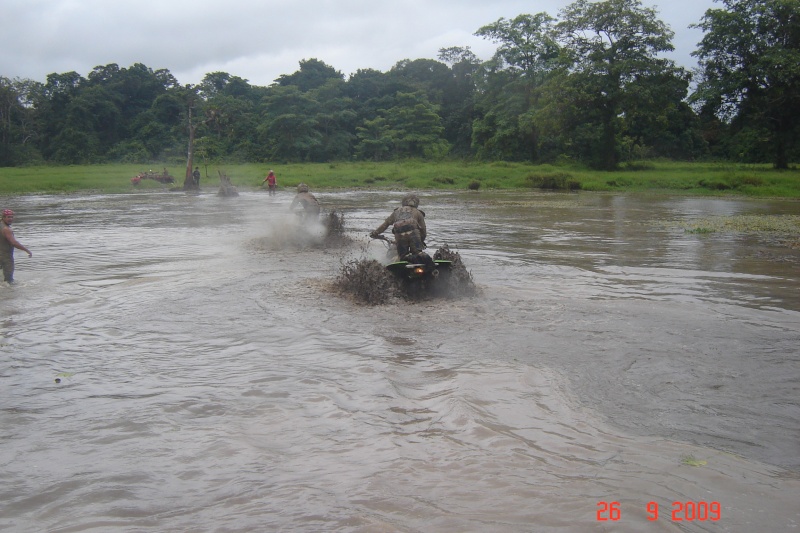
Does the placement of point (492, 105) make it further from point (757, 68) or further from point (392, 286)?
point (392, 286)

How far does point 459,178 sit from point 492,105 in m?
12.1

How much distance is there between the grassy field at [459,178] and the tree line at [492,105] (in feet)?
9.51

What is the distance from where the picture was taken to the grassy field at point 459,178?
3559 centimetres

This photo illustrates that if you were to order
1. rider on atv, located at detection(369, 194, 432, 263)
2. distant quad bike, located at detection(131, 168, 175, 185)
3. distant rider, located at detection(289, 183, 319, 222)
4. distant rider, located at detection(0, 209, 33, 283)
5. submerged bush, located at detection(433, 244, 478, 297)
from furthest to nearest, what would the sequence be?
distant quad bike, located at detection(131, 168, 175, 185), distant rider, located at detection(289, 183, 319, 222), distant rider, located at detection(0, 209, 33, 283), submerged bush, located at detection(433, 244, 478, 297), rider on atv, located at detection(369, 194, 432, 263)

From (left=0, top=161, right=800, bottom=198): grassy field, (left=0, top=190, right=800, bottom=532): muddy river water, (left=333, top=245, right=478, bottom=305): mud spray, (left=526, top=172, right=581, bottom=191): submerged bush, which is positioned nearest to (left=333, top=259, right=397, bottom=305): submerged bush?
(left=333, top=245, right=478, bottom=305): mud spray

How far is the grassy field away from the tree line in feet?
9.51

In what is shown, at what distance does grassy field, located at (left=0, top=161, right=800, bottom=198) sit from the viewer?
35594mm

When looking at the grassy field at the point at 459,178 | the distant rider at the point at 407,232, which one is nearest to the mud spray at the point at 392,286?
the distant rider at the point at 407,232

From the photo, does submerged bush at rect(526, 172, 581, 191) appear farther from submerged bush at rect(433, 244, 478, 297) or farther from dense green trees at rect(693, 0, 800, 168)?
submerged bush at rect(433, 244, 478, 297)

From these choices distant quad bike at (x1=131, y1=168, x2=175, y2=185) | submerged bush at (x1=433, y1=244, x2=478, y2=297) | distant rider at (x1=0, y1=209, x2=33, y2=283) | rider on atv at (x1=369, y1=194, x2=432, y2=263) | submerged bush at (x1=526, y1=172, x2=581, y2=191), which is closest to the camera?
rider on atv at (x1=369, y1=194, x2=432, y2=263)

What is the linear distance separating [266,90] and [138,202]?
3863 centimetres

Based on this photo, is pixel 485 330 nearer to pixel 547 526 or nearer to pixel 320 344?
pixel 320 344

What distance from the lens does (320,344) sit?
7.58 metres

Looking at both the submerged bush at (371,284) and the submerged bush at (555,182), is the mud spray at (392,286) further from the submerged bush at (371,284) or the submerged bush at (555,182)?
the submerged bush at (555,182)
